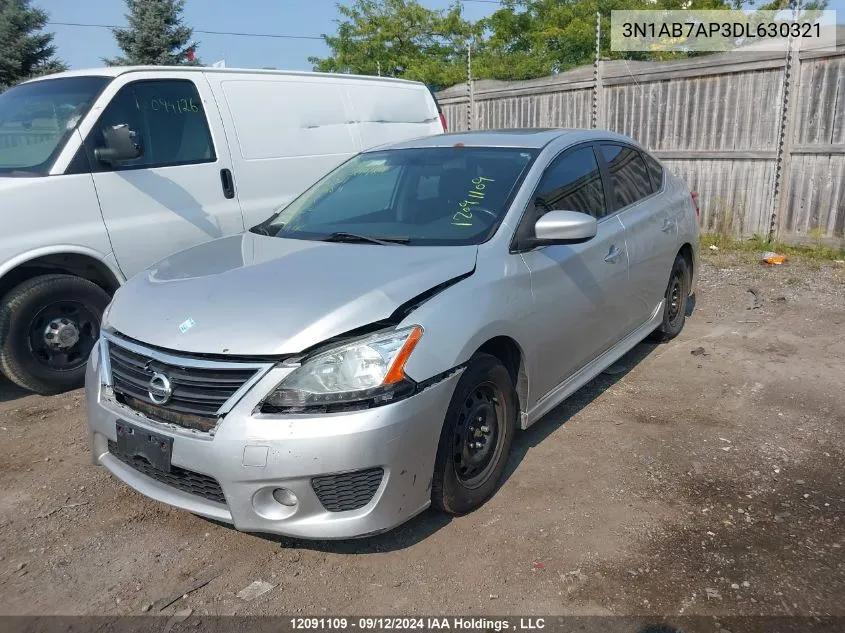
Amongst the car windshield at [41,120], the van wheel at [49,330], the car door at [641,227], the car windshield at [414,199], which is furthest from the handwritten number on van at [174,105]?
the car door at [641,227]

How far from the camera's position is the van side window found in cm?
495

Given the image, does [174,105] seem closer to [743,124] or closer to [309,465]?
[309,465]

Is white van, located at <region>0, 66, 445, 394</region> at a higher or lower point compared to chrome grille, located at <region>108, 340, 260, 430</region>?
higher

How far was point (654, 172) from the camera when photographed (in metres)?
5.28

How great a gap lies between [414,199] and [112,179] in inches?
92.5

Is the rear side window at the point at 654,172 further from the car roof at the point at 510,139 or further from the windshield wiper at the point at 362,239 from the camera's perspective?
the windshield wiper at the point at 362,239

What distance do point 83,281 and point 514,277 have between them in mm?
3161

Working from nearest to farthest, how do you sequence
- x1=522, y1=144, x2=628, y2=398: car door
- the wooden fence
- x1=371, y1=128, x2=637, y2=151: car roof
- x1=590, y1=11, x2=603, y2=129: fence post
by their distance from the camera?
x1=522, y1=144, x2=628, y2=398: car door, x1=371, y1=128, x2=637, y2=151: car roof, the wooden fence, x1=590, y1=11, x2=603, y2=129: fence post

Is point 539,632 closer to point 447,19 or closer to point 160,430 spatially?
point 160,430

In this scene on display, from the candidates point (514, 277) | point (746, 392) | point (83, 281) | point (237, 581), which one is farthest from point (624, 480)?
point (83, 281)

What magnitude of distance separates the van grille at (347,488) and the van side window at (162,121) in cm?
332

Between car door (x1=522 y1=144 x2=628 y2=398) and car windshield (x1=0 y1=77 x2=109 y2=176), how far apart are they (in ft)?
10.8

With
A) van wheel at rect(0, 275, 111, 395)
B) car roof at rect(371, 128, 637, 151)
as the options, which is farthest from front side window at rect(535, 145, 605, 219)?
van wheel at rect(0, 275, 111, 395)

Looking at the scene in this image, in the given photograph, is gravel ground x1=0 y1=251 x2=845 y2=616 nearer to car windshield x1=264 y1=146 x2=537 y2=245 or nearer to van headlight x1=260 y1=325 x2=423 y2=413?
van headlight x1=260 y1=325 x2=423 y2=413
